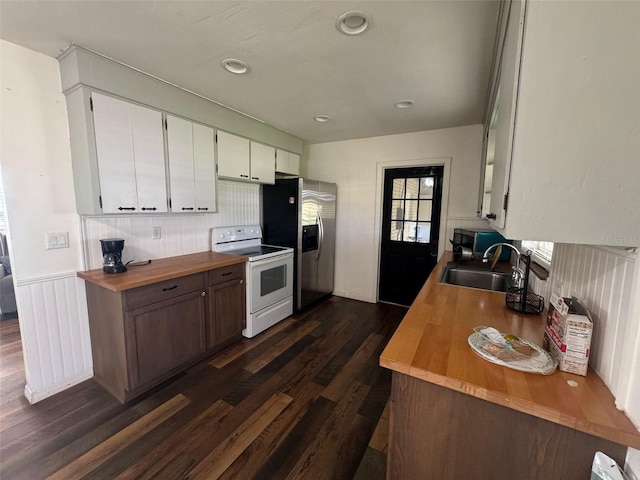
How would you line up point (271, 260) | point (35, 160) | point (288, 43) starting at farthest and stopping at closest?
point (271, 260)
point (35, 160)
point (288, 43)

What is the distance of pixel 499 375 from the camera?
2.94 feet

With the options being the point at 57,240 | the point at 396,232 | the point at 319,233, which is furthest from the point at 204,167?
the point at 396,232

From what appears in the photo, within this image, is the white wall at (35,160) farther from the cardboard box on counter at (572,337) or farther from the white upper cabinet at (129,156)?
the cardboard box on counter at (572,337)

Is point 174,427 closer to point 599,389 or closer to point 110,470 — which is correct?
point 110,470

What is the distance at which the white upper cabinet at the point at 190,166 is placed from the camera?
2354mm

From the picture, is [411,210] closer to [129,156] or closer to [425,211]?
[425,211]

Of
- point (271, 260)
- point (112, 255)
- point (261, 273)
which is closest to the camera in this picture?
point (112, 255)

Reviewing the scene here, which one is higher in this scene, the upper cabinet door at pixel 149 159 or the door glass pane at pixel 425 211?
the upper cabinet door at pixel 149 159

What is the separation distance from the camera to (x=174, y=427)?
171 cm

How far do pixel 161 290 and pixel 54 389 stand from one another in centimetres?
104

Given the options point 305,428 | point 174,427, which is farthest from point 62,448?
point 305,428

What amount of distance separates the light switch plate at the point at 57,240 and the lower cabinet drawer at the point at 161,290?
672mm

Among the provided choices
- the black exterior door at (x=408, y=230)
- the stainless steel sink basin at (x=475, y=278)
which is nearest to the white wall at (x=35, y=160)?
the stainless steel sink basin at (x=475, y=278)

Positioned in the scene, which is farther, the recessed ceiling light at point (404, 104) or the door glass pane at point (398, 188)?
the door glass pane at point (398, 188)
